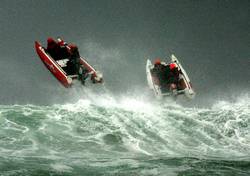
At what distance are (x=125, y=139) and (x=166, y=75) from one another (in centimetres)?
924

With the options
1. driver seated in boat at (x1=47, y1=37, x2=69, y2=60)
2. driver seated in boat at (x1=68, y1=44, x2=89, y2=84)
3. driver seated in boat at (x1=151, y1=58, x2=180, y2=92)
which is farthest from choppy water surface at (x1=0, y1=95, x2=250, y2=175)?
driver seated in boat at (x1=47, y1=37, x2=69, y2=60)

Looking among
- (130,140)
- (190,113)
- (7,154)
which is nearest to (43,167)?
(7,154)

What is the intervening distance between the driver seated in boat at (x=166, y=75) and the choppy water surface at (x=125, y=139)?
5.50 ft

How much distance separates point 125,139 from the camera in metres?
18.5

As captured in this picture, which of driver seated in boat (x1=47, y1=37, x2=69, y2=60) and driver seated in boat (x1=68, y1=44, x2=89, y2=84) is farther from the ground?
driver seated in boat (x1=47, y1=37, x2=69, y2=60)

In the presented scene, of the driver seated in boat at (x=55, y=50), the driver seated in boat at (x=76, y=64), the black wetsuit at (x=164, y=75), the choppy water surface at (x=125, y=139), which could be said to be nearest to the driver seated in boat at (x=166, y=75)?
the black wetsuit at (x=164, y=75)

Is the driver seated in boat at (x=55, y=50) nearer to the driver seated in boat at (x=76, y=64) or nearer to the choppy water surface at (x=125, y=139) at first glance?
the driver seated in boat at (x=76, y=64)

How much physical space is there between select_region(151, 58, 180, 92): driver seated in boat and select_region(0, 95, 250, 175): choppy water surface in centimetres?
168

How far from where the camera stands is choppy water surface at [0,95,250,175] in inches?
456

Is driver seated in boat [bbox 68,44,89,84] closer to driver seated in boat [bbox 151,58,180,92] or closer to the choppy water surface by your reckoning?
the choppy water surface

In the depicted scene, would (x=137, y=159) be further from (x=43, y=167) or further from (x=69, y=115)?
(x=69, y=115)

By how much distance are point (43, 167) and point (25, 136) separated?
6.92 meters

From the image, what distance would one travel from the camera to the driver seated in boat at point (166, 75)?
25.2m

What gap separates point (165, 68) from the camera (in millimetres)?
26469
